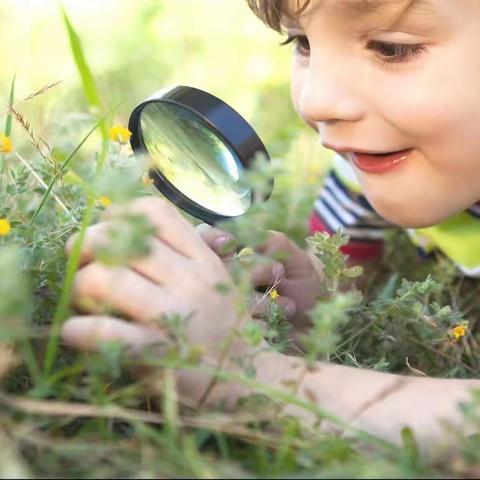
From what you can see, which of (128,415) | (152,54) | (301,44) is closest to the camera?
(128,415)

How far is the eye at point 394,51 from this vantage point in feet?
6.10

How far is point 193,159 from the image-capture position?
181 cm

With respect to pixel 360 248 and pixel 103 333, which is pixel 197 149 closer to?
pixel 103 333

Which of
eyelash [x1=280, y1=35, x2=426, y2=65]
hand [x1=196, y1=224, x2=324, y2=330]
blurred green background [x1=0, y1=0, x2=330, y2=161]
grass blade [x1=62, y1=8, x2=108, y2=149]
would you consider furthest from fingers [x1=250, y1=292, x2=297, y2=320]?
blurred green background [x1=0, y1=0, x2=330, y2=161]

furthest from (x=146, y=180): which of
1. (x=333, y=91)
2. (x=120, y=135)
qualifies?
(x=333, y=91)

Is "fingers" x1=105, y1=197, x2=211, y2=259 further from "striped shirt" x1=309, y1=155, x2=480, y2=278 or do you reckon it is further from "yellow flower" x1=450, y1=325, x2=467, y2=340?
"striped shirt" x1=309, y1=155, x2=480, y2=278

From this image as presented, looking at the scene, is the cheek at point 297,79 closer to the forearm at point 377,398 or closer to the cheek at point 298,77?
the cheek at point 298,77

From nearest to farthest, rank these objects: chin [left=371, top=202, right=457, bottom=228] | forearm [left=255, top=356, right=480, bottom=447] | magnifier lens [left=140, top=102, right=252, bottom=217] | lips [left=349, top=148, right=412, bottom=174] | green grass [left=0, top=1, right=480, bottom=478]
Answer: green grass [left=0, top=1, right=480, bottom=478] → forearm [left=255, top=356, right=480, bottom=447] → magnifier lens [left=140, top=102, right=252, bottom=217] → lips [left=349, top=148, right=412, bottom=174] → chin [left=371, top=202, right=457, bottom=228]

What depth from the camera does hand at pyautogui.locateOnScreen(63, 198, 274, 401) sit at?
1313 mm

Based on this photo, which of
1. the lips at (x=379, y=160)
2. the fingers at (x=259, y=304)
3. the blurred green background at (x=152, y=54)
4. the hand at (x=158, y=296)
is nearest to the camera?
the hand at (x=158, y=296)

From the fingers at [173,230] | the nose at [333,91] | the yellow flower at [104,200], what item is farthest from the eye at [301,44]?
the fingers at [173,230]

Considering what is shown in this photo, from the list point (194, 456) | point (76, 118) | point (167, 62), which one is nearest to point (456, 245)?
point (76, 118)

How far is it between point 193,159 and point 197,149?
0.03m

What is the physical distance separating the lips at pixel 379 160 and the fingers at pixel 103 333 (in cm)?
85
